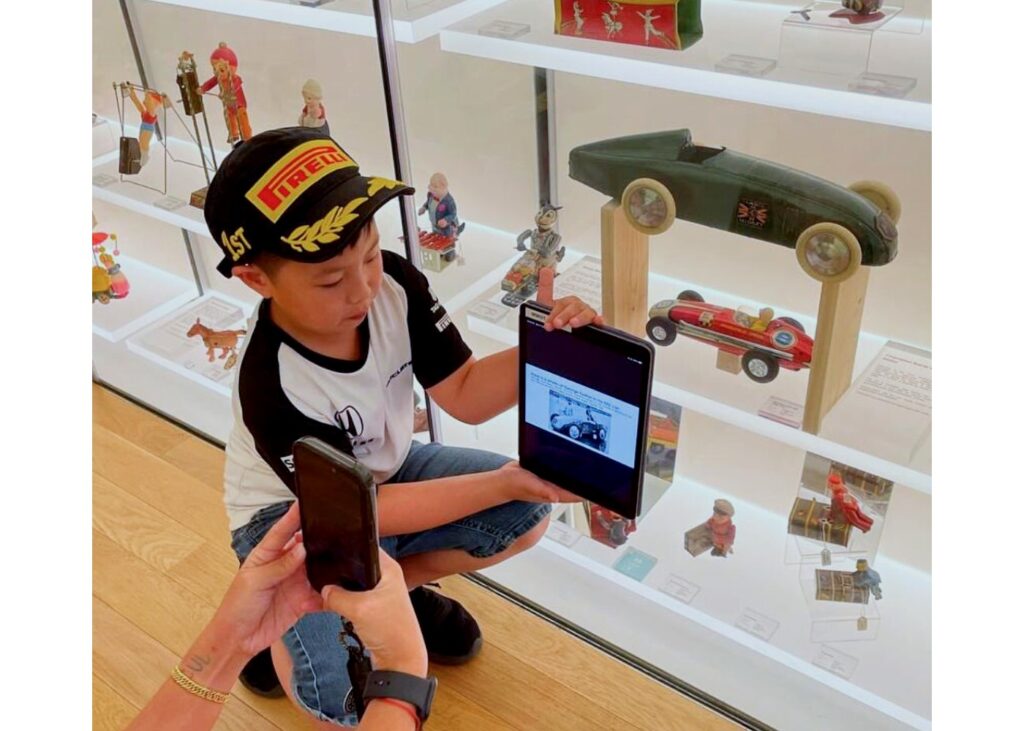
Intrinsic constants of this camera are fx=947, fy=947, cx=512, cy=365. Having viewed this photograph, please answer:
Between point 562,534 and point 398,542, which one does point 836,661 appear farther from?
point 398,542

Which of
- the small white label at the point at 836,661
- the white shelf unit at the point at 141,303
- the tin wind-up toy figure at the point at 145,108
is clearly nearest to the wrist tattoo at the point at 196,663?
the small white label at the point at 836,661

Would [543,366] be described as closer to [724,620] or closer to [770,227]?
[770,227]

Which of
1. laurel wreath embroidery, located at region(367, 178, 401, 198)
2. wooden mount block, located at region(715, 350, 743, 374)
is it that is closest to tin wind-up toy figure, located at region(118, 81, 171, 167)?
laurel wreath embroidery, located at region(367, 178, 401, 198)

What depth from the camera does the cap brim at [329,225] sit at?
1132mm

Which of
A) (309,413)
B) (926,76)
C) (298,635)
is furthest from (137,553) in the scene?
(926,76)

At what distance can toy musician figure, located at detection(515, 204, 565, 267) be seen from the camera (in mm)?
1609

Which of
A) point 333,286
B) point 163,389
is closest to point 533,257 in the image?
point 333,286

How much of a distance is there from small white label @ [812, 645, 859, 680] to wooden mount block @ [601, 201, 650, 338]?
618mm

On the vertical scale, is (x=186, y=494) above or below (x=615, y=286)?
below

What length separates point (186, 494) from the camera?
85.8 inches


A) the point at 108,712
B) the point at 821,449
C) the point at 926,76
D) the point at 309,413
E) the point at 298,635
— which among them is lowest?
the point at 108,712

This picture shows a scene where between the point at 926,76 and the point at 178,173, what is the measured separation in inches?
69.6

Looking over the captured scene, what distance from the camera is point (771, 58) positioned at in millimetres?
1134

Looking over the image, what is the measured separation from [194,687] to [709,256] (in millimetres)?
948
